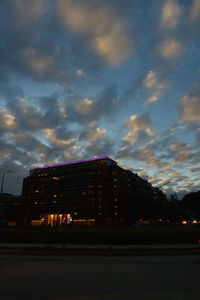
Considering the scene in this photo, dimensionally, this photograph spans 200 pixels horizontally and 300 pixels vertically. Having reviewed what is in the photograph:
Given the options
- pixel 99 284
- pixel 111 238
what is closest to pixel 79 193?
pixel 111 238

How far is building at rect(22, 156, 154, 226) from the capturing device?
5177 inches

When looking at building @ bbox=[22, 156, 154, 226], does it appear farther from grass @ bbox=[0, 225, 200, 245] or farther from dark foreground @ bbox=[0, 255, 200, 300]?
dark foreground @ bbox=[0, 255, 200, 300]

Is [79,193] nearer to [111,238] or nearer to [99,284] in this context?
[111,238]

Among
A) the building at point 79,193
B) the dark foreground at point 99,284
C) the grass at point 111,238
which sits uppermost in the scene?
the building at point 79,193

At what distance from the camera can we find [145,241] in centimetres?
2216

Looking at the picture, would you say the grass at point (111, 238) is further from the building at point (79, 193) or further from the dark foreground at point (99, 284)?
the building at point (79, 193)

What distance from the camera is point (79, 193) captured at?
13800cm

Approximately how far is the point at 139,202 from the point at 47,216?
5726cm

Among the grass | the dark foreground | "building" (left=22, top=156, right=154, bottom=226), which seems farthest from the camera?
"building" (left=22, top=156, right=154, bottom=226)

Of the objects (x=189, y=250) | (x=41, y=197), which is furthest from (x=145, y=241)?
(x=41, y=197)

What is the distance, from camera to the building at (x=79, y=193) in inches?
5177

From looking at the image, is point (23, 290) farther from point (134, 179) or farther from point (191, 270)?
point (134, 179)

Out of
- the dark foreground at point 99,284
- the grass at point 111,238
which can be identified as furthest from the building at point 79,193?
the dark foreground at point 99,284

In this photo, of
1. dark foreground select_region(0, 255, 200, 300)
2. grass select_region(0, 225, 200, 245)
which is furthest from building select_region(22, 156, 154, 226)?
dark foreground select_region(0, 255, 200, 300)
